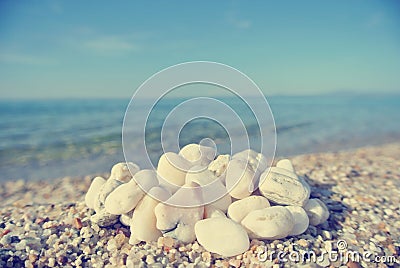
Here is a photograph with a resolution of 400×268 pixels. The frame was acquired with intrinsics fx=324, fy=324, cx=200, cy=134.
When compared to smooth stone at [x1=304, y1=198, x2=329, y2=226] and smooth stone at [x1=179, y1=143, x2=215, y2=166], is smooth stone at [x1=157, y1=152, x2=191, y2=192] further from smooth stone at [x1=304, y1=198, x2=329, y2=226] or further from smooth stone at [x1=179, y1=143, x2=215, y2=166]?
smooth stone at [x1=304, y1=198, x2=329, y2=226]

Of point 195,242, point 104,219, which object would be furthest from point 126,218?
point 195,242

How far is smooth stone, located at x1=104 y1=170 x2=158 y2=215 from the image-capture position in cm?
252

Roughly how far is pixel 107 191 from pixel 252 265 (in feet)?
4.33

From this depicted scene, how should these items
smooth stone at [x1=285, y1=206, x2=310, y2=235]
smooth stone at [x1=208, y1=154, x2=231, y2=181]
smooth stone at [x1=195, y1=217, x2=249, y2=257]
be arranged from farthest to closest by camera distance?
smooth stone at [x1=208, y1=154, x2=231, y2=181], smooth stone at [x1=285, y1=206, x2=310, y2=235], smooth stone at [x1=195, y1=217, x2=249, y2=257]

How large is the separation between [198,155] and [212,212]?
614mm

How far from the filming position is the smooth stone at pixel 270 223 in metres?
2.35

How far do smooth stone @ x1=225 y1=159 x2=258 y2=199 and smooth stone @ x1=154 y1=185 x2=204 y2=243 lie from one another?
13.7 inches

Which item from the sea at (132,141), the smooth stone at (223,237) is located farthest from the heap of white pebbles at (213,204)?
the sea at (132,141)

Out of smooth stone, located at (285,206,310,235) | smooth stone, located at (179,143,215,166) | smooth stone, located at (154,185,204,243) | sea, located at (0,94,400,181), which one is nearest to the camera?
smooth stone, located at (154,185,204,243)

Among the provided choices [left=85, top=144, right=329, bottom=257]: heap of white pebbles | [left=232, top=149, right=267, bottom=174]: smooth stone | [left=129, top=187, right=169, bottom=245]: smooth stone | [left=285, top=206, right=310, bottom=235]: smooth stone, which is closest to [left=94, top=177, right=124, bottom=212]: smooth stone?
[left=85, top=144, right=329, bottom=257]: heap of white pebbles

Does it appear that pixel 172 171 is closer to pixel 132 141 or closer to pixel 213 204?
pixel 213 204

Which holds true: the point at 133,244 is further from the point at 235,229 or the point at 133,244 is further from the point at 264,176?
the point at 264,176

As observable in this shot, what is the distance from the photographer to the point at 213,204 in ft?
8.51

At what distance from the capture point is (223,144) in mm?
8906
